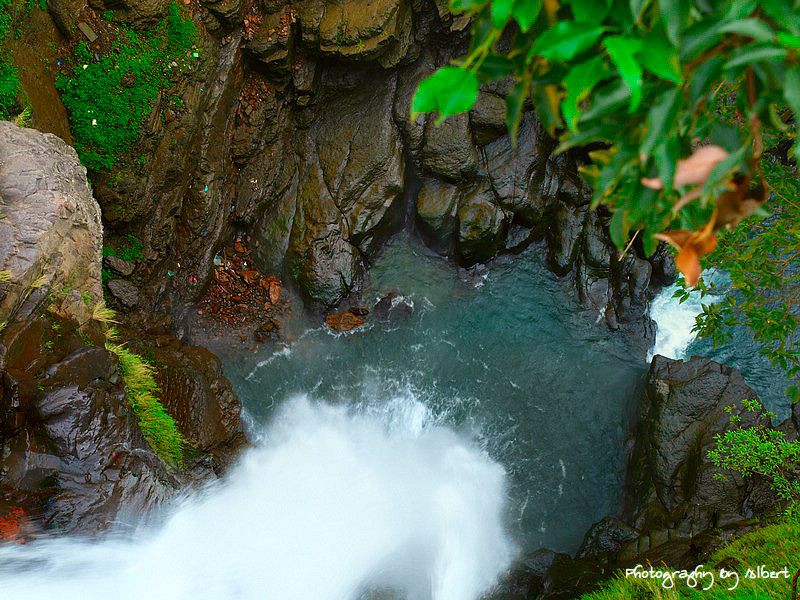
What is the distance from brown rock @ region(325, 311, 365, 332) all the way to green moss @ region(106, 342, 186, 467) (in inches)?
163

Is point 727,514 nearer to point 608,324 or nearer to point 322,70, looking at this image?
point 608,324

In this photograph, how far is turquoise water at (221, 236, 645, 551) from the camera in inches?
419

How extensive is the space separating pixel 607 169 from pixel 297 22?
10.0 metres

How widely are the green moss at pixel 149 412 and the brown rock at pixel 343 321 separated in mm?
4149

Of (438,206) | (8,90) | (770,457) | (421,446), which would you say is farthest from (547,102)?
(438,206)

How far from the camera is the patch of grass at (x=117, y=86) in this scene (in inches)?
329

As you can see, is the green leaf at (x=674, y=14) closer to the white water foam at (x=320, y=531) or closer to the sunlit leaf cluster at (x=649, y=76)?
the sunlit leaf cluster at (x=649, y=76)

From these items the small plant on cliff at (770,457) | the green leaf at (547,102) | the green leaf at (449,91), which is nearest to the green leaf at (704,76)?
the green leaf at (547,102)

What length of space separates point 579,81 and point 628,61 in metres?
0.17

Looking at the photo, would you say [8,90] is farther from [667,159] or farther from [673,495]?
[673,495]

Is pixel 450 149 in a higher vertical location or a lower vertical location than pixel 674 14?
lower

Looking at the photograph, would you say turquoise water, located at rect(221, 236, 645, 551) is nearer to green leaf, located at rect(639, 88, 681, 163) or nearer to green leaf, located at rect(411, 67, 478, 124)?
green leaf, located at rect(411, 67, 478, 124)

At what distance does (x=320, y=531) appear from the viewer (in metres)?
9.02

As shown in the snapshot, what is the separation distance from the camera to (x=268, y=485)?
31.1ft
